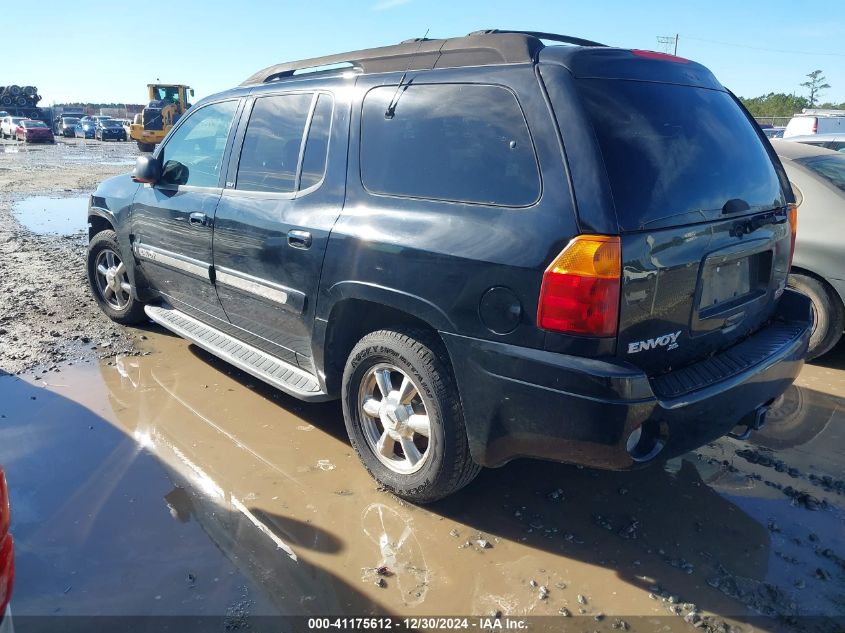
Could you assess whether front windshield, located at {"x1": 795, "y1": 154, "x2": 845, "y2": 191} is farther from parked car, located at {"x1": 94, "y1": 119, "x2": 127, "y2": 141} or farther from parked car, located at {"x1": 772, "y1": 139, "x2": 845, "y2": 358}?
parked car, located at {"x1": 94, "y1": 119, "x2": 127, "y2": 141}

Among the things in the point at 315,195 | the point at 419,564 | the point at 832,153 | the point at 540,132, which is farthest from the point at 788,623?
the point at 832,153

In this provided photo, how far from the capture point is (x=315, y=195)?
3469mm

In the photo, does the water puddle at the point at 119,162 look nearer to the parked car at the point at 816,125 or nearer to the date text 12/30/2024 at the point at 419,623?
the parked car at the point at 816,125

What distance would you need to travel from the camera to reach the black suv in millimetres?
2475

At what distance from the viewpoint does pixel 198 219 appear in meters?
4.25

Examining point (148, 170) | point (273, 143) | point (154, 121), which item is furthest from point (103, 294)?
point (154, 121)

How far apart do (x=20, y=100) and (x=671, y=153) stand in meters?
58.6

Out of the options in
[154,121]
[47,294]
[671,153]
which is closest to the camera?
[671,153]

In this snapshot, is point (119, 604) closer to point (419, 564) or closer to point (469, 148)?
point (419, 564)

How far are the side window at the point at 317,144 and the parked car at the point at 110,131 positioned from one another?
46829mm

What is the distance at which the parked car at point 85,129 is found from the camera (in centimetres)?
4888

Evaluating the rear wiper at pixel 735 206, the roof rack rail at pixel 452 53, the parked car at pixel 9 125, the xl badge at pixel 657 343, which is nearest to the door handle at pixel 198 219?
the roof rack rail at pixel 452 53

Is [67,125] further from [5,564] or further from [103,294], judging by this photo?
[5,564]

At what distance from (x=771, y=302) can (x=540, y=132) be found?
1.66m
